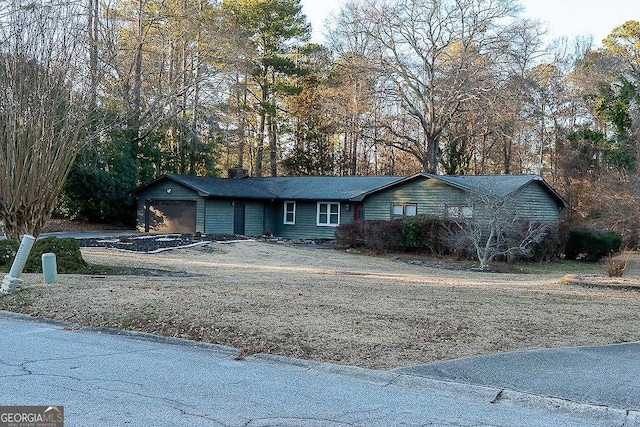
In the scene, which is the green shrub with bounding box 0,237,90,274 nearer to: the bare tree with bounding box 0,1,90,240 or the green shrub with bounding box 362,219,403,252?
the bare tree with bounding box 0,1,90,240

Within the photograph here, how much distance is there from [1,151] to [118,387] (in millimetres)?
13199

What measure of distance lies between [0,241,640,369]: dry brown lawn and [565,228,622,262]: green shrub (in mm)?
14046

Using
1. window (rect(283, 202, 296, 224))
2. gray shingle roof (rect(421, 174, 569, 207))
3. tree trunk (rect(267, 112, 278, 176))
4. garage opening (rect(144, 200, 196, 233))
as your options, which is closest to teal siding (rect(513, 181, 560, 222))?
gray shingle roof (rect(421, 174, 569, 207))

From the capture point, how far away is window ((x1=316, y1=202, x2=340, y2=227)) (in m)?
36.9

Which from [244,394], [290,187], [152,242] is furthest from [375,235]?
[244,394]

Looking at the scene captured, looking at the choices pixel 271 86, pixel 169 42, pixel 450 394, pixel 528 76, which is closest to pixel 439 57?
pixel 528 76

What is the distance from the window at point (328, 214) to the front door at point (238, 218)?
4.30 m

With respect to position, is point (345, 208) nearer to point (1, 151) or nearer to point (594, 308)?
point (1, 151)

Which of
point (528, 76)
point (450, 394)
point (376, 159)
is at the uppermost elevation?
point (528, 76)

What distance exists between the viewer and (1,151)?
58.2 feet

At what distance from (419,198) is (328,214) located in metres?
6.04

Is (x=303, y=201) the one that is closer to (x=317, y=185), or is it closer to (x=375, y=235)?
(x=317, y=185)

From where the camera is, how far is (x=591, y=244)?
2978 centimetres

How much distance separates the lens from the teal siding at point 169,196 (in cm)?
3628
